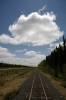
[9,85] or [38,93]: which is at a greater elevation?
[9,85]

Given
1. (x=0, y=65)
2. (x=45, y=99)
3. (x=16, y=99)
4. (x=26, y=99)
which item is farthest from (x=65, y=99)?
(x=0, y=65)

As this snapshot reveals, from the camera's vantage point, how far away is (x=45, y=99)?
13.4 m

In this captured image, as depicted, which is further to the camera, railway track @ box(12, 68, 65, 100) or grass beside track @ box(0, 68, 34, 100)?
grass beside track @ box(0, 68, 34, 100)

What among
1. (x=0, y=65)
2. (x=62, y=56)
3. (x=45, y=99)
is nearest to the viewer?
(x=45, y=99)

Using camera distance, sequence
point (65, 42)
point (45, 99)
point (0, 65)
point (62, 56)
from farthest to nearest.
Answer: point (0, 65) < point (62, 56) < point (65, 42) < point (45, 99)

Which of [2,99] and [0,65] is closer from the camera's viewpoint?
[2,99]

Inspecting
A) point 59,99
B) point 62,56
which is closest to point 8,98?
point 59,99

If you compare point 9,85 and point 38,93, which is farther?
point 9,85

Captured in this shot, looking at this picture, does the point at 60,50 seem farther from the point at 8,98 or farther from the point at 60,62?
the point at 8,98

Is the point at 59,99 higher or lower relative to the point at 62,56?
lower

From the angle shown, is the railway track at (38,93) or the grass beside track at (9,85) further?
the grass beside track at (9,85)

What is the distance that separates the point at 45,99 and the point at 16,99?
8.15ft

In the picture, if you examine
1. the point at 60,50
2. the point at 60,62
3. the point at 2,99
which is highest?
the point at 60,50

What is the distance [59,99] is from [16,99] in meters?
3.69
